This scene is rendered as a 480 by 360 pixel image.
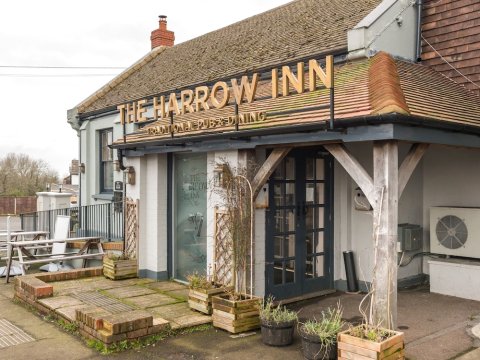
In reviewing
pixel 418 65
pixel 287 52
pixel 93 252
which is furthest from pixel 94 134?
pixel 418 65

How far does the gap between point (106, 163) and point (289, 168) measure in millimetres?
7680

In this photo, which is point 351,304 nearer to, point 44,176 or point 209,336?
point 209,336

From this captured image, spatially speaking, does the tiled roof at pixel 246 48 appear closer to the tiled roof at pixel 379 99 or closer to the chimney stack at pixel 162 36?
the chimney stack at pixel 162 36

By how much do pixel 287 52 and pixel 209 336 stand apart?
5.71 meters

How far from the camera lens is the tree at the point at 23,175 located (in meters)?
41.6

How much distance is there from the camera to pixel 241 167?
A: 22.9 feet

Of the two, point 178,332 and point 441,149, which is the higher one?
point 441,149

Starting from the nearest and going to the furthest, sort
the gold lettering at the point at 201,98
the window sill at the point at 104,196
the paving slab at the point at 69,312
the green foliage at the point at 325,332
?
the green foliage at the point at 325,332 < the paving slab at the point at 69,312 < the gold lettering at the point at 201,98 < the window sill at the point at 104,196

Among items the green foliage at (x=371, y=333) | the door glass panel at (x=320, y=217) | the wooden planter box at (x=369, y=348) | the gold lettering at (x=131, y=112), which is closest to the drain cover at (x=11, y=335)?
the wooden planter box at (x=369, y=348)

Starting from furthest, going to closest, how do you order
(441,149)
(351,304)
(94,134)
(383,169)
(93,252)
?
(94,134)
(93,252)
(441,149)
(351,304)
(383,169)

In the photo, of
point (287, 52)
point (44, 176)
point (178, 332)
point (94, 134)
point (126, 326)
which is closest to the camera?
point (126, 326)

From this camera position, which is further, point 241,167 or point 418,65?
point 418,65

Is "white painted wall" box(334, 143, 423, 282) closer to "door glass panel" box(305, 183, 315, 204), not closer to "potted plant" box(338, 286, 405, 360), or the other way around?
"door glass panel" box(305, 183, 315, 204)

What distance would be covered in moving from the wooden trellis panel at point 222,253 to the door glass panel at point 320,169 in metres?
1.96
